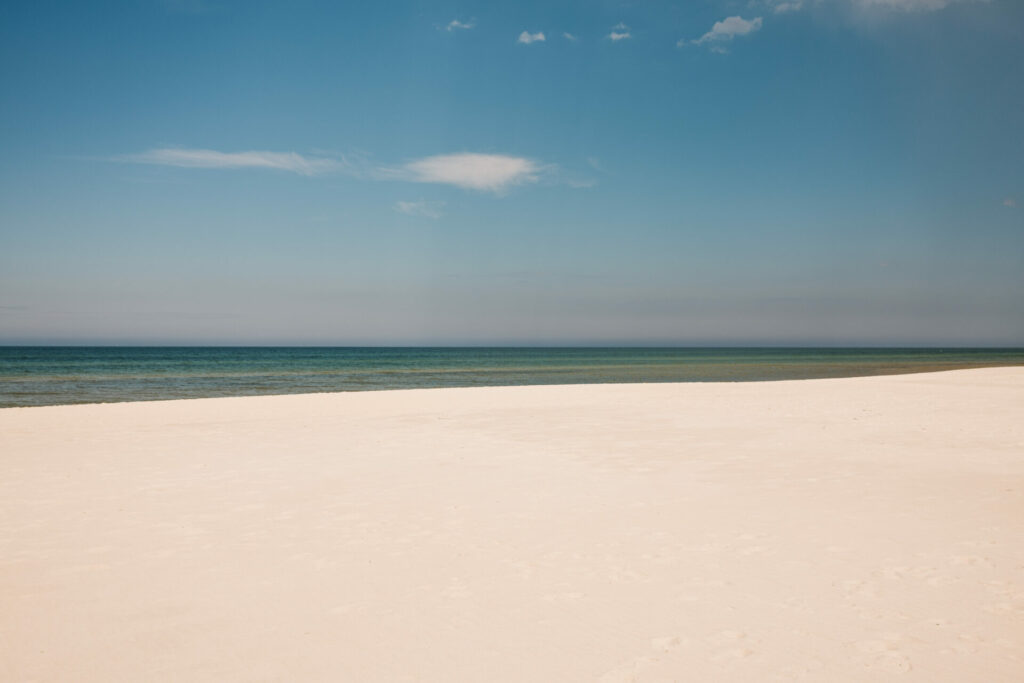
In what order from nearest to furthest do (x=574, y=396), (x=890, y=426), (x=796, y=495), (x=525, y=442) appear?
(x=796, y=495) → (x=525, y=442) → (x=890, y=426) → (x=574, y=396)

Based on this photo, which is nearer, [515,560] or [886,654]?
[886,654]

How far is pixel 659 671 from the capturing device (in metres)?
3.46

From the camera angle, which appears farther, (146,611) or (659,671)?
(146,611)

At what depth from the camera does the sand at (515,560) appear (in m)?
3.64

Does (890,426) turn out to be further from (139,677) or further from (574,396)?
(139,677)

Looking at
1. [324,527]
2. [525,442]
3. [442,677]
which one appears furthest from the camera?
[525,442]

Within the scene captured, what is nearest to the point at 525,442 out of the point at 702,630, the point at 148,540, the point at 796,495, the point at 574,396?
the point at 796,495

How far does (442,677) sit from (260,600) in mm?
1707

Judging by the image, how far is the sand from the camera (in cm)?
364

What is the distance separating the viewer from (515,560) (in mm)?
5215

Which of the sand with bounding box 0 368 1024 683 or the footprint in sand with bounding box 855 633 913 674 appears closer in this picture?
the footprint in sand with bounding box 855 633 913 674

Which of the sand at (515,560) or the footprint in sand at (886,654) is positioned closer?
the footprint in sand at (886,654)

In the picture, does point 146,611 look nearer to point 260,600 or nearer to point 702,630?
point 260,600

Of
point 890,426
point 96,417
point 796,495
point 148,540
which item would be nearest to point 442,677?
point 148,540
